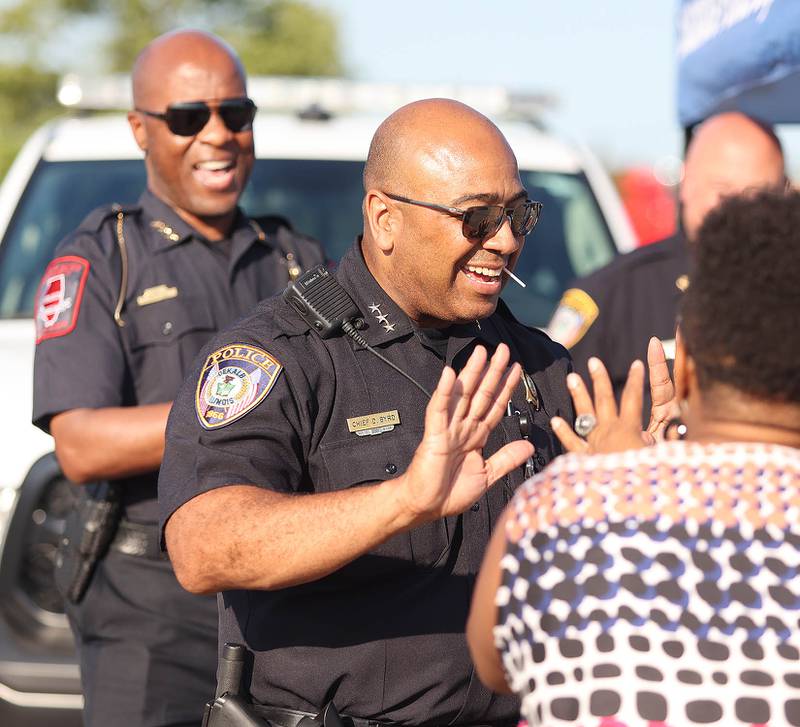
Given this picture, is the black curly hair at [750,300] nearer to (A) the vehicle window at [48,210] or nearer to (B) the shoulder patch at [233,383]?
(B) the shoulder patch at [233,383]

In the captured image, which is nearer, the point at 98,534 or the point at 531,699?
the point at 531,699

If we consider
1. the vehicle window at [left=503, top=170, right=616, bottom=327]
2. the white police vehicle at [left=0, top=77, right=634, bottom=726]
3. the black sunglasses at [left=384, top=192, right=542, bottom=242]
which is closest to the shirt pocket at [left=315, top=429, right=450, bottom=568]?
the black sunglasses at [left=384, top=192, right=542, bottom=242]

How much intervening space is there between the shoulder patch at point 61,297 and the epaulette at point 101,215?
133 millimetres

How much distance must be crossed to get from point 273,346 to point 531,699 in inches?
40.0

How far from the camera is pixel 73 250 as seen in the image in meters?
3.73

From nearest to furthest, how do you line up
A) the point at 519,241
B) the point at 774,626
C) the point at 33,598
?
the point at 774,626 → the point at 519,241 → the point at 33,598

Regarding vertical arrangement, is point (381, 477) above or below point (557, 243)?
below

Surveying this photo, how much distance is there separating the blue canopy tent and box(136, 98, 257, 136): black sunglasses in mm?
1813

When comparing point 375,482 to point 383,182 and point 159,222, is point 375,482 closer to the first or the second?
point 383,182

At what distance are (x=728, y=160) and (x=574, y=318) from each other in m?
0.78

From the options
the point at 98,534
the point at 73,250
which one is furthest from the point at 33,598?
the point at 73,250

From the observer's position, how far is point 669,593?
1.83 m

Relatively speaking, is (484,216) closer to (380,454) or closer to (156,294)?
(380,454)

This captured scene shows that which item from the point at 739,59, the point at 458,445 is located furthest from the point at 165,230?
the point at 739,59
